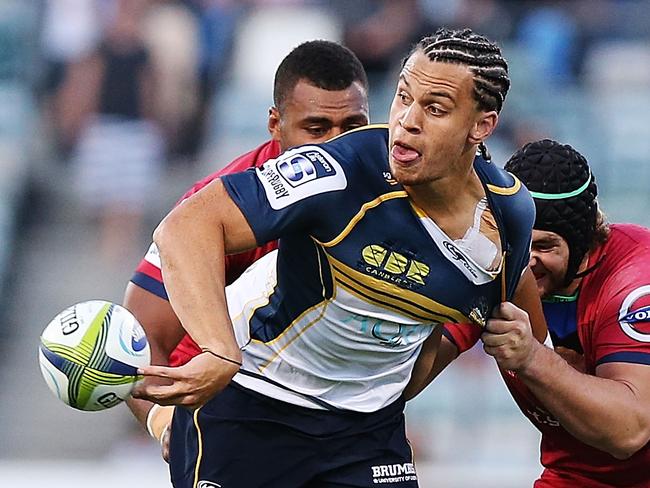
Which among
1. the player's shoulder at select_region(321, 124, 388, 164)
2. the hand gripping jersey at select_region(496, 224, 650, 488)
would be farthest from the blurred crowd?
the player's shoulder at select_region(321, 124, 388, 164)

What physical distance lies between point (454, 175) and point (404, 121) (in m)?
0.25

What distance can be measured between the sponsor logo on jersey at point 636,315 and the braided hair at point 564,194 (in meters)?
0.25

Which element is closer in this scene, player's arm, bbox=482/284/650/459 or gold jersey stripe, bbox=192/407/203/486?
player's arm, bbox=482/284/650/459

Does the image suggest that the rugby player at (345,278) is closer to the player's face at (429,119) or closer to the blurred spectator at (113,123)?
the player's face at (429,119)

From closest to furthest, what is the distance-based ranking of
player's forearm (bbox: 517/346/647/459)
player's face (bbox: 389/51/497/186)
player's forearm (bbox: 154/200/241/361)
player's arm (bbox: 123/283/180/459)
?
player's forearm (bbox: 154/200/241/361) → player's face (bbox: 389/51/497/186) → player's forearm (bbox: 517/346/647/459) → player's arm (bbox: 123/283/180/459)

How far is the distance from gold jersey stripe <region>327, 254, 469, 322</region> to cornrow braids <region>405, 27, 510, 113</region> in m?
0.60

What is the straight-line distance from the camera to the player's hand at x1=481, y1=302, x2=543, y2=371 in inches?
162

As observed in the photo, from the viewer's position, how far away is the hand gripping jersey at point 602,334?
4566mm

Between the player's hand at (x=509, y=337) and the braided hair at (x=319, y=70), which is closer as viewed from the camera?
the player's hand at (x=509, y=337)

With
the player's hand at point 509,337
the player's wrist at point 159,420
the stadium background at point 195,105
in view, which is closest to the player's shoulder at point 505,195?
the player's hand at point 509,337

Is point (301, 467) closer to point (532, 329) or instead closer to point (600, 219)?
point (532, 329)

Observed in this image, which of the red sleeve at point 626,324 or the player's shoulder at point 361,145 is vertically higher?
the player's shoulder at point 361,145

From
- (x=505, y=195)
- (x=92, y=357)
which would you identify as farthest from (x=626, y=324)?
(x=92, y=357)

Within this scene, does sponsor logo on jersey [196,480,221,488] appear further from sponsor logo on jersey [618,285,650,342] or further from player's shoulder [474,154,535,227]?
sponsor logo on jersey [618,285,650,342]
